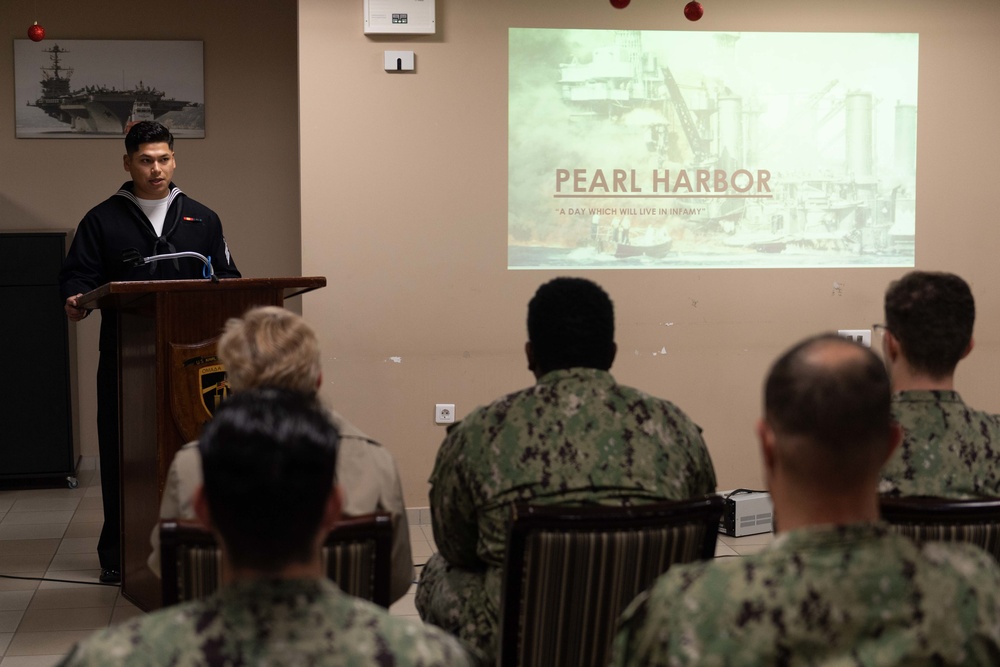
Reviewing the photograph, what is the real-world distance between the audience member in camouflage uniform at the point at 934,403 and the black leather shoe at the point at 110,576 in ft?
9.39

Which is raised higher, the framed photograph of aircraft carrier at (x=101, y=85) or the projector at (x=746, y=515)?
the framed photograph of aircraft carrier at (x=101, y=85)

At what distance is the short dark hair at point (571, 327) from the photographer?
215 cm

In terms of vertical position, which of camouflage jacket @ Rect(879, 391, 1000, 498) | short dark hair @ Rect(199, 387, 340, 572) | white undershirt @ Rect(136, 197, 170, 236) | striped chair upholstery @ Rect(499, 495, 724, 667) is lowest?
striped chair upholstery @ Rect(499, 495, 724, 667)

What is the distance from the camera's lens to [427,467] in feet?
16.2

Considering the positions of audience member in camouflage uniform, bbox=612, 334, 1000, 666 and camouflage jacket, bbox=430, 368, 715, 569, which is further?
camouflage jacket, bbox=430, 368, 715, 569

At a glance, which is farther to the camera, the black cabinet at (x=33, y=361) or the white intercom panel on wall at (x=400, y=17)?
the black cabinet at (x=33, y=361)

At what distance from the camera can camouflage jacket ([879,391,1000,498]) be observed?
2.12 metres

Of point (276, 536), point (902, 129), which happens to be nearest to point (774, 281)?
point (902, 129)

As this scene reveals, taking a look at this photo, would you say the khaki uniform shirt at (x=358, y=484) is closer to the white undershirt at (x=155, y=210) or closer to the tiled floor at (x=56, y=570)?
the tiled floor at (x=56, y=570)

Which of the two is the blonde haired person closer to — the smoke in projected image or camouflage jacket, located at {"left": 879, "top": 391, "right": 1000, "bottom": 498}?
camouflage jacket, located at {"left": 879, "top": 391, "right": 1000, "bottom": 498}

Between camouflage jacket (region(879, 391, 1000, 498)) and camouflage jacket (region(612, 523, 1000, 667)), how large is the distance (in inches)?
38.3

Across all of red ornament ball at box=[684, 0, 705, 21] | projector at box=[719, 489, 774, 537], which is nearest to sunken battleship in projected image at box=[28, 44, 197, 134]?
red ornament ball at box=[684, 0, 705, 21]

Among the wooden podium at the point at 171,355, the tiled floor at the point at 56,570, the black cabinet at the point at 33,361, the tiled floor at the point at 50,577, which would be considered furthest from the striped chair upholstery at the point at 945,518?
the black cabinet at the point at 33,361

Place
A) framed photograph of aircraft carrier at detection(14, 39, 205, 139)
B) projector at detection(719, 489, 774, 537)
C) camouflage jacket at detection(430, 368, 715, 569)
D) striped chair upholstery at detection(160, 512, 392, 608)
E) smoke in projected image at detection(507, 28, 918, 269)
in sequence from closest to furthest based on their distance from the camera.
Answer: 1. striped chair upholstery at detection(160, 512, 392, 608)
2. camouflage jacket at detection(430, 368, 715, 569)
3. projector at detection(719, 489, 774, 537)
4. smoke in projected image at detection(507, 28, 918, 269)
5. framed photograph of aircraft carrier at detection(14, 39, 205, 139)
